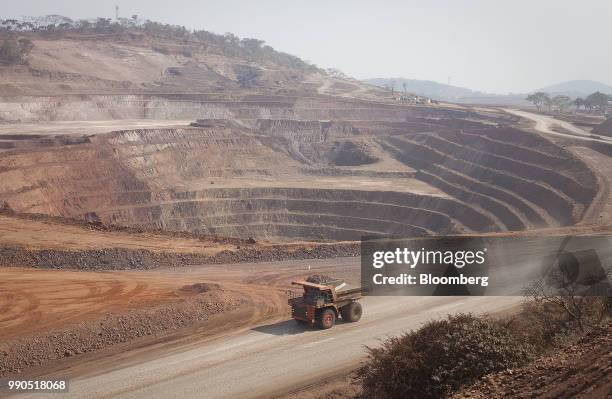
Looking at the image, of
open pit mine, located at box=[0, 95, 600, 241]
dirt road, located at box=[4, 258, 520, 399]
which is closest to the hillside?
open pit mine, located at box=[0, 95, 600, 241]

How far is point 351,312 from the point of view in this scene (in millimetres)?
21156

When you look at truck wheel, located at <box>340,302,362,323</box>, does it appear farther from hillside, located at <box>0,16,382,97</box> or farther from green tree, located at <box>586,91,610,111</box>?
green tree, located at <box>586,91,610,111</box>

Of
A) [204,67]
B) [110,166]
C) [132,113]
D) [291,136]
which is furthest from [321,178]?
[204,67]

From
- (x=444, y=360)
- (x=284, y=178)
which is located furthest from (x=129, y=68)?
(x=444, y=360)

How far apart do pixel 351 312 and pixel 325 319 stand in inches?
46.6

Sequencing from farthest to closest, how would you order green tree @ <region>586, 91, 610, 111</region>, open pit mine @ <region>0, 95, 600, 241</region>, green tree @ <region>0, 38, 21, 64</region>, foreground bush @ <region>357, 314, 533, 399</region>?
green tree @ <region>586, 91, 610, 111</region> → green tree @ <region>0, 38, 21, 64</region> → open pit mine @ <region>0, 95, 600, 241</region> → foreground bush @ <region>357, 314, 533, 399</region>

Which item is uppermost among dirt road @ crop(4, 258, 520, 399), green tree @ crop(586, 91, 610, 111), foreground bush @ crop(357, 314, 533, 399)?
green tree @ crop(586, 91, 610, 111)

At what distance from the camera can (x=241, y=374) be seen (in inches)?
667

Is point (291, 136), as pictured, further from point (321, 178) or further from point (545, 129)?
point (545, 129)

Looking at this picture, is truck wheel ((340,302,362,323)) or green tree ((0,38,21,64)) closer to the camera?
truck wheel ((340,302,362,323))

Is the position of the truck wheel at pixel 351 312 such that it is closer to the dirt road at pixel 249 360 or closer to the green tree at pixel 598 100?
the dirt road at pixel 249 360

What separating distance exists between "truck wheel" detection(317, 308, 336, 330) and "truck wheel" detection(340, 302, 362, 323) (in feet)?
2.04

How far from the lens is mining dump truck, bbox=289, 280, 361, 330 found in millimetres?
20391

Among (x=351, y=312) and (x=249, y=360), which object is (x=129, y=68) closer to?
(x=351, y=312)
